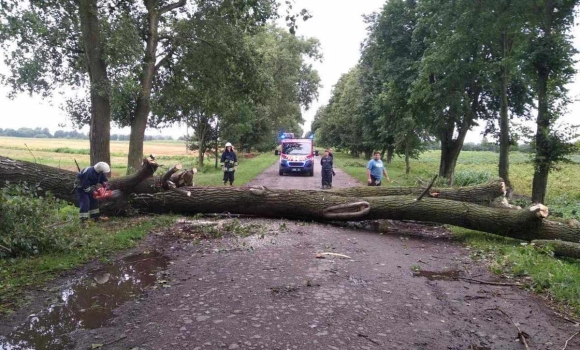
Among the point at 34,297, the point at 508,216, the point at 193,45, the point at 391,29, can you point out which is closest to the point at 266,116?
the point at 391,29

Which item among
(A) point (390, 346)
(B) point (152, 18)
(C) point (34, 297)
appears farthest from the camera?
(B) point (152, 18)

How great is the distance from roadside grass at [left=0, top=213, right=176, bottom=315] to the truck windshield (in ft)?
45.8

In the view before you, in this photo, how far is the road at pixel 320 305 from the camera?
3.66m

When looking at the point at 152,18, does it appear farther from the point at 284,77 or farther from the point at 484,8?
the point at 284,77

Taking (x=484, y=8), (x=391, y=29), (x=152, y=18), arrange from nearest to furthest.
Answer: (x=152, y=18) → (x=484, y=8) → (x=391, y=29)

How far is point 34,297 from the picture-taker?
4.46 metres

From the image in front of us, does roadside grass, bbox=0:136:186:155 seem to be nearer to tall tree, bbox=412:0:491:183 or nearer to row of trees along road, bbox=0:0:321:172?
row of trees along road, bbox=0:0:321:172

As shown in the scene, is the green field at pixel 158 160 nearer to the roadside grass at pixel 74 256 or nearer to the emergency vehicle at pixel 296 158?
the emergency vehicle at pixel 296 158

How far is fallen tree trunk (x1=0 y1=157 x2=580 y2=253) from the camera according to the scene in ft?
25.6

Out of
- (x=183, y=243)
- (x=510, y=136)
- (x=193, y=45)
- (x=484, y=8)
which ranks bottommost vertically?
(x=183, y=243)

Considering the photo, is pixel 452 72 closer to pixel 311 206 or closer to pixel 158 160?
pixel 311 206

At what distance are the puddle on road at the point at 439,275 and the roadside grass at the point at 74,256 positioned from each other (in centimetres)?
480

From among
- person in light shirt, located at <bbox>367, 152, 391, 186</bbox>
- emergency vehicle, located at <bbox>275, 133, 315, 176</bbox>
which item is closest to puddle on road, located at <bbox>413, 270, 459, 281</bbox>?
person in light shirt, located at <bbox>367, 152, 391, 186</bbox>

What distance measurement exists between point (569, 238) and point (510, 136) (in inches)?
406
